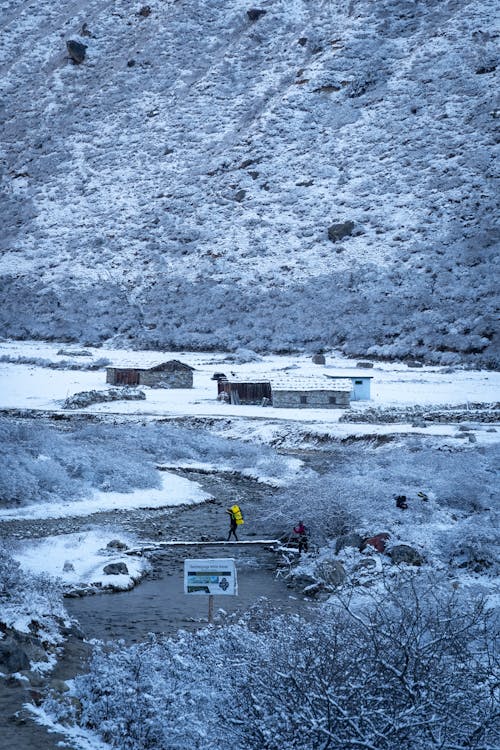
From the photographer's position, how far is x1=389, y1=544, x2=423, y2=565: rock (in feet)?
47.8

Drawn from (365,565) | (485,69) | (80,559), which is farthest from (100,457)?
(485,69)

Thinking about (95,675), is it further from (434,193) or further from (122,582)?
(434,193)

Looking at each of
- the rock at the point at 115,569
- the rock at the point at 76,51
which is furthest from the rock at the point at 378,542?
the rock at the point at 76,51

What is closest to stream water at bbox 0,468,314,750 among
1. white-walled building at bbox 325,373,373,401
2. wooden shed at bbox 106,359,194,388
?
white-walled building at bbox 325,373,373,401

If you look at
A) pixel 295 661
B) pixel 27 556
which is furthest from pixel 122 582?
pixel 295 661

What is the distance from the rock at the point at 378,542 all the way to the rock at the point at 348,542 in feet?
0.38

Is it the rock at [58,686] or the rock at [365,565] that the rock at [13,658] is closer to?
the rock at [58,686]

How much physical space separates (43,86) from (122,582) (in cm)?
9949

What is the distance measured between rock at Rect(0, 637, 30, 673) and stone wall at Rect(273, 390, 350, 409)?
29526 mm

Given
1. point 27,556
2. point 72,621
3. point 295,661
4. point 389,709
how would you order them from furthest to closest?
point 27,556 < point 72,621 < point 295,661 < point 389,709

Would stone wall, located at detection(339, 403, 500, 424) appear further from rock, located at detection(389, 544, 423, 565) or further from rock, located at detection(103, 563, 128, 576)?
rock, located at detection(103, 563, 128, 576)

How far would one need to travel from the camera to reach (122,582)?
1364 centimetres

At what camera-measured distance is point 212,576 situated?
955 centimetres

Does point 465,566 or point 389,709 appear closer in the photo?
point 389,709
